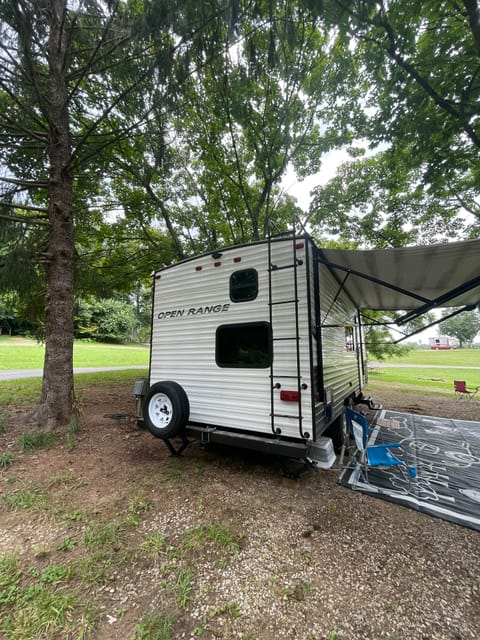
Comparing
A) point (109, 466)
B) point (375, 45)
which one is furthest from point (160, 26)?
point (109, 466)

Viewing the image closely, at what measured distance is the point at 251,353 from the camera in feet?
11.9

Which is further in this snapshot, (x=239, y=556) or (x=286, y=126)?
(x=286, y=126)

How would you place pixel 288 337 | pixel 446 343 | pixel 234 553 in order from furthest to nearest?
pixel 446 343, pixel 288 337, pixel 234 553

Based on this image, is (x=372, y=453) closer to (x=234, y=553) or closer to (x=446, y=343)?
(x=234, y=553)

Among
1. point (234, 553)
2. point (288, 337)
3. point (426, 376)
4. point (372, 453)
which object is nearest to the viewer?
point (234, 553)

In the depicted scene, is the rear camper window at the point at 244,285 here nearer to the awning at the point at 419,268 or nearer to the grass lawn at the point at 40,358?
the awning at the point at 419,268

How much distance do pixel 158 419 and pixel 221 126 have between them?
8.35 meters

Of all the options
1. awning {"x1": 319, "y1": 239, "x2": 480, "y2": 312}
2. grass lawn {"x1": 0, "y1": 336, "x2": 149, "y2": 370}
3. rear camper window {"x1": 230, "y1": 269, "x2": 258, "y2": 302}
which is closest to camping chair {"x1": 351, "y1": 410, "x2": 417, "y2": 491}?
awning {"x1": 319, "y1": 239, "x2": 480, "y2": 312}

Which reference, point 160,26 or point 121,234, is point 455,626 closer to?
point 160,26

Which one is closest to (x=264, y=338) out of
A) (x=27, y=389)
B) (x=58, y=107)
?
(x=58, y=107)

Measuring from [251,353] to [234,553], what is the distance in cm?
210

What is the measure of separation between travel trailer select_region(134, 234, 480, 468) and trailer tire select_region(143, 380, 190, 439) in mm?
15

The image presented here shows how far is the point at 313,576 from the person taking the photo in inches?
83.5

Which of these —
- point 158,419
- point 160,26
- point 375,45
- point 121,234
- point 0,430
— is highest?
point 375,45
